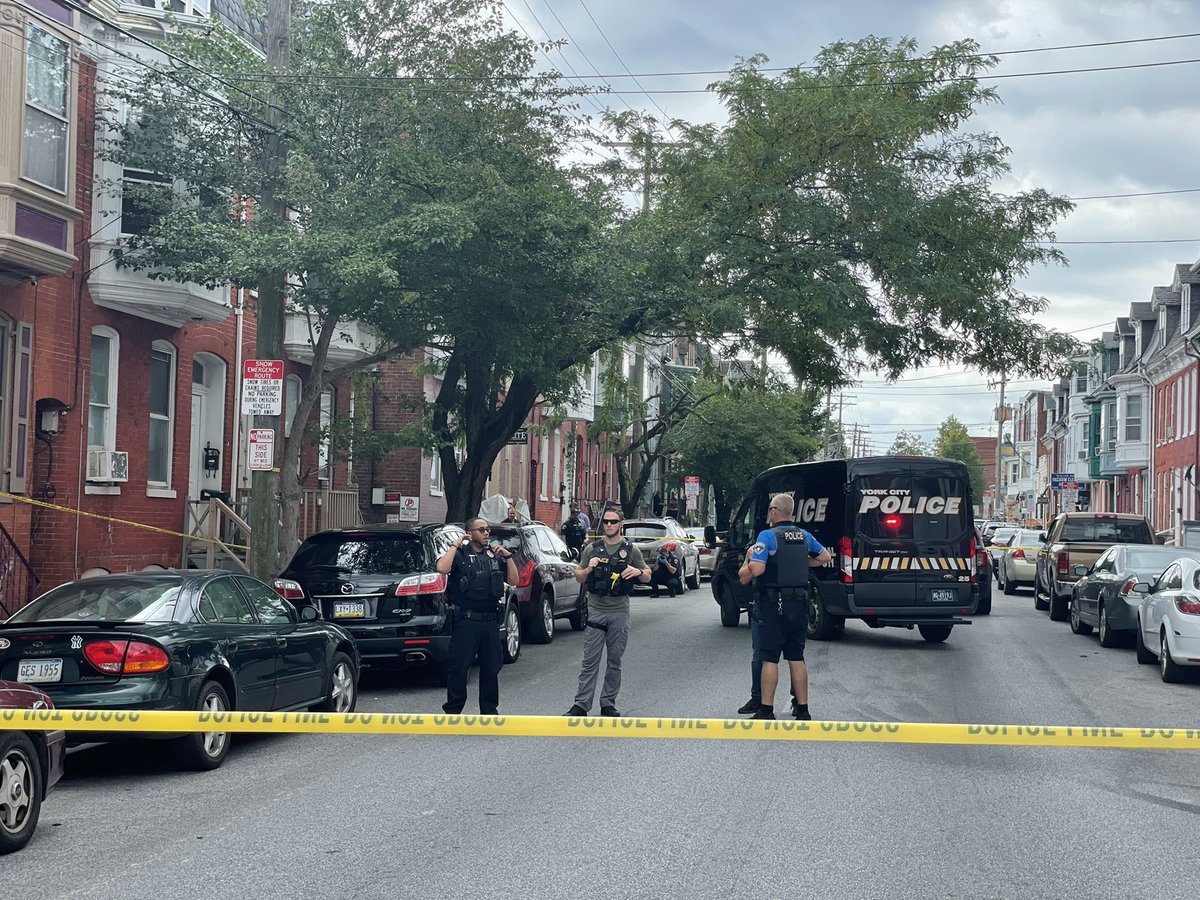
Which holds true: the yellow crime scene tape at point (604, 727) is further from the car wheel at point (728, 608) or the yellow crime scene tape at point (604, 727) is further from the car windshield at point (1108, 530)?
the car windshield at point (1108, 530)

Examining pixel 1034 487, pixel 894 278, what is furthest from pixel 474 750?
pixel 1034 487

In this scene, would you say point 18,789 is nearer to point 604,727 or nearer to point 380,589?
point 604,727

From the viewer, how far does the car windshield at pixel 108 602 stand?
380 inches

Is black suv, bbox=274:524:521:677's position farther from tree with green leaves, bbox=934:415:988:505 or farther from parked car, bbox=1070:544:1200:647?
tree with green leaves, bbox=934:415:988:505

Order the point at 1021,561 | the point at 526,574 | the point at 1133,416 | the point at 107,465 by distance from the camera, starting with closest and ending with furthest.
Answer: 1. the point at 526,574
2. the point at 107,465
3. the point at 1021,561
4. the point at 1133,416

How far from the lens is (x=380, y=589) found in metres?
13.6

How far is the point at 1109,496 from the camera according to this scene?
220 ft

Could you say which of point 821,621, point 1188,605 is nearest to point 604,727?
point 1188,605

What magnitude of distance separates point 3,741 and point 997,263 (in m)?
17.7

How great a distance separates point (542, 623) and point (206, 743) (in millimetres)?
8802

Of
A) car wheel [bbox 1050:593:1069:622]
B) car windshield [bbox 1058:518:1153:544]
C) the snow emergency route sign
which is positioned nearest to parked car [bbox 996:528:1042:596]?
car windshield [bbox 1058:518:1153:544]

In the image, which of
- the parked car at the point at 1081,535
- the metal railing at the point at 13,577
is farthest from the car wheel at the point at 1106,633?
the metal railing at the point at 13,577

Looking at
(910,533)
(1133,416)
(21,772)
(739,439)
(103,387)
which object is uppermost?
(1133,416)

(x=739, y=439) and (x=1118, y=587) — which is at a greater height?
(x=739, y=439)
